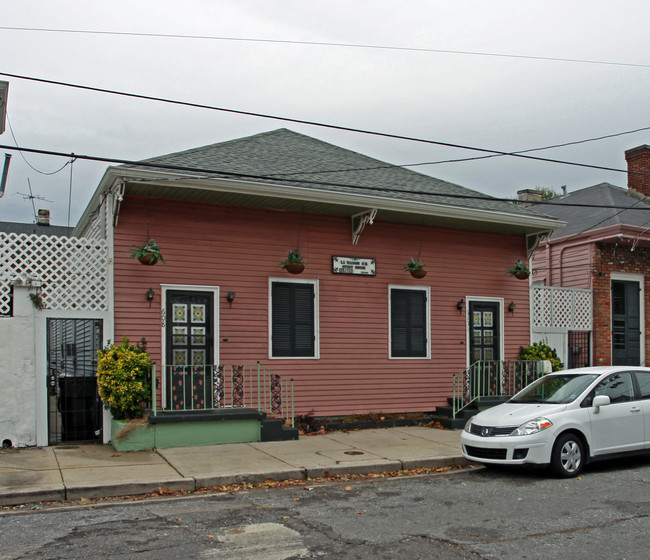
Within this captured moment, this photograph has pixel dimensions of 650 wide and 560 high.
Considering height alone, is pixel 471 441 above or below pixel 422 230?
below

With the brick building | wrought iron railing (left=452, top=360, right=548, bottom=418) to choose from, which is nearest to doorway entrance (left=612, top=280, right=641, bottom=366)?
the brick building

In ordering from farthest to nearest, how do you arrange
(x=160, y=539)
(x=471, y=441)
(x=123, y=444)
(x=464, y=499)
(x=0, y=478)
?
(x=123, y=444) < (x=471, y=441) < (x=0, y=478) < (x=464, y=499) < (x=160, y=539)

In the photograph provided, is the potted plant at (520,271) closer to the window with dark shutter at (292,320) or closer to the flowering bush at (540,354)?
the flowering bush at (540,354)

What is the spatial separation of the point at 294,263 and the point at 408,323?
3003 mm

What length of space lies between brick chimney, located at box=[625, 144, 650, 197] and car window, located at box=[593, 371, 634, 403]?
11.7m

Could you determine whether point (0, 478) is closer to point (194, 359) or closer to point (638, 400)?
point (194, 359)

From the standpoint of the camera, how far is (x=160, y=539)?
19.8 feet

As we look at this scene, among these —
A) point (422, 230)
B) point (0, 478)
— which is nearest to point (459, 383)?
point (422, 230)

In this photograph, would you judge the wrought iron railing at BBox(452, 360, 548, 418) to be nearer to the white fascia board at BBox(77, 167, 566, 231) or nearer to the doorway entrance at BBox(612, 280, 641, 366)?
the white fascia board at BBox(77, 167, 566, 231)

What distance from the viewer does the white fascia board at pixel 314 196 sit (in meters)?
10.9

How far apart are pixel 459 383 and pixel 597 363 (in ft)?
13.6

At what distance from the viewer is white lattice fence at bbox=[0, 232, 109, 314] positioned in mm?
10570

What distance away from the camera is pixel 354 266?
13375 millimetres

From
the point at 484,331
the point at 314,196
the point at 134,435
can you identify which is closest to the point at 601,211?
the point at 484,331
